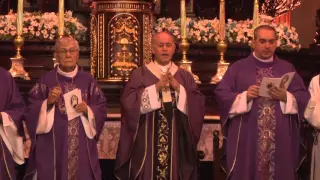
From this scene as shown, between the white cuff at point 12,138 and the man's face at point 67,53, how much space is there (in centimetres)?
69

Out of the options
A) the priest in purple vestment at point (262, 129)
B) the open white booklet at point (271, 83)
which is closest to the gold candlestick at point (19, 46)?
the priest in purple vestment at point (262, 129)

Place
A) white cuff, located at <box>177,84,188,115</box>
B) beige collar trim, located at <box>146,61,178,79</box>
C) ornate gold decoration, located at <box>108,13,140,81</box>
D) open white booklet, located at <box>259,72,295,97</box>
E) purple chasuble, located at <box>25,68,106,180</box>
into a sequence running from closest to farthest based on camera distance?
open white booklet, located at <box>259,72,295,97</box> < purple chasuble, located at <box>25,68,106,180</box> < white cuff, located at <box>177,84,188,115</box> < beige collar trim, located at <box>146,61,178,79</box> < ornate gold decoration, located at <box>108,13,140,81</box>

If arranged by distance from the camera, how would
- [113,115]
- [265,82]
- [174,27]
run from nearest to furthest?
1. [265,82]
2. [113,115]
3. [174,27]

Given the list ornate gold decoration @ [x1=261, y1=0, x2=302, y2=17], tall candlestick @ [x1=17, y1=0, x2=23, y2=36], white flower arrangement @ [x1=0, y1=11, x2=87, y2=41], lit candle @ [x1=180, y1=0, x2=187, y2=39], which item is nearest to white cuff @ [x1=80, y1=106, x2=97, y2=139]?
tall candlestick @ [x1=17, y1=0, x2=23, y2=36]

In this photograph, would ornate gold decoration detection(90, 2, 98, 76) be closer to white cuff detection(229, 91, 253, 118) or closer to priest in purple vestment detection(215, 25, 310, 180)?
priest in purple vestment detection(215, 25, 310, 180)

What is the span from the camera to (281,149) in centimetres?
816

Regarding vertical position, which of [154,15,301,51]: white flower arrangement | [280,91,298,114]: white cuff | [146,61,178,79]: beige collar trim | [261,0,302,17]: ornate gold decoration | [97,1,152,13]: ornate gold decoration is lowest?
[280,91,298,114]: white cuff

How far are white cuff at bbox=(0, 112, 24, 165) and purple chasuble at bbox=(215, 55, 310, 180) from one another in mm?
1821

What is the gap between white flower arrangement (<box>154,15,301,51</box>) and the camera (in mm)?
11117

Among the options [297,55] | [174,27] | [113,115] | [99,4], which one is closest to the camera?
[113,115]

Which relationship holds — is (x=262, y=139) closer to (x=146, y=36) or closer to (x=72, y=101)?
(x=72, y=101)

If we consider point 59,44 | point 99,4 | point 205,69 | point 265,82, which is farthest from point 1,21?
point 265,82

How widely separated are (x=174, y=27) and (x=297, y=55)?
2.16 metres

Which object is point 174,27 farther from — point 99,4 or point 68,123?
point 68,123
